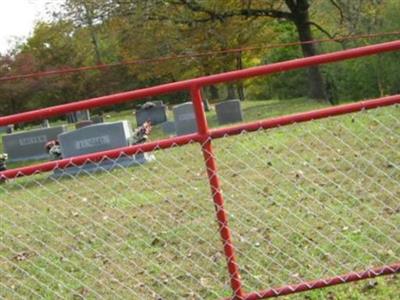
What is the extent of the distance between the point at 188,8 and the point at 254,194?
1629cm

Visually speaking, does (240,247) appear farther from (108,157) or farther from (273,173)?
(273,173)

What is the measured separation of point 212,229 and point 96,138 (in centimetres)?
684

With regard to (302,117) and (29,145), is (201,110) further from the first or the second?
(29,145)

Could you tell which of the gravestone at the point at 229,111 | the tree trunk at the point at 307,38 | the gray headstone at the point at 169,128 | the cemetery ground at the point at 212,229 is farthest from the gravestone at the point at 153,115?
the cemetery ground at the point at 212,229

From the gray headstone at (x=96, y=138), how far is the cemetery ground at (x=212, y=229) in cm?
262

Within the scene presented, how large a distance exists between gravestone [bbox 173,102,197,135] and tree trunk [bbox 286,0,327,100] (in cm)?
794

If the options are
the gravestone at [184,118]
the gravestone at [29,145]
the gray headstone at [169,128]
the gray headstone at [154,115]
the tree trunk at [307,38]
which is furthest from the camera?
the gray headstone at [154,115]

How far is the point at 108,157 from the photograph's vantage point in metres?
3.57

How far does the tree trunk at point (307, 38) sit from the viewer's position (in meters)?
22.8

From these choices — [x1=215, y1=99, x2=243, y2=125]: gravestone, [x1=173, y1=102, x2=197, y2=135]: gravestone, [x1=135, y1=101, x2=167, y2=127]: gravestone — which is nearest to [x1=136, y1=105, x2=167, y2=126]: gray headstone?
[x1=135, y1=101, x2=167, y2=127]: gravestone

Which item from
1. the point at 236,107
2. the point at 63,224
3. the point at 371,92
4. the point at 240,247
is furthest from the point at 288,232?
the point at 371,92

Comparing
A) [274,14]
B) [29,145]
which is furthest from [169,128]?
[274,14]

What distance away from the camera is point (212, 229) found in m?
6.08

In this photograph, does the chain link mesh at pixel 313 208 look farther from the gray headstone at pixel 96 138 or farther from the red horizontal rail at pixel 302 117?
the gray headstone at pixel 96 138
